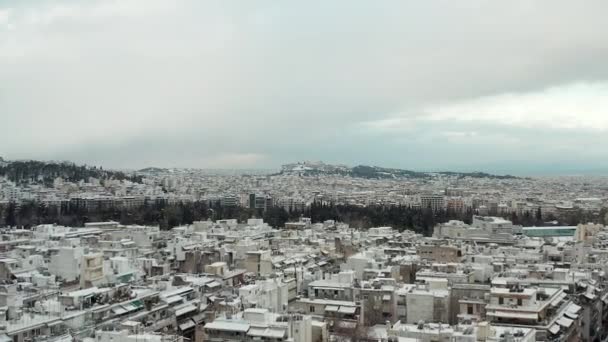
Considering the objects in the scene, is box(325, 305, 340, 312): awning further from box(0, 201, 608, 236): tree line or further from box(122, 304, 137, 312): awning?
box(0, 201, 608, 236): tree line

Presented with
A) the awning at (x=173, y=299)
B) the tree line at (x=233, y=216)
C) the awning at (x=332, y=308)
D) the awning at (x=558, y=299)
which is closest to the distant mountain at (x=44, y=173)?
the tree line at (x=233, y=216)

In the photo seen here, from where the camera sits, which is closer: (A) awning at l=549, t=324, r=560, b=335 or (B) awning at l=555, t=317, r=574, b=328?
(A) awning at l=549, t=324, r=560, b=335

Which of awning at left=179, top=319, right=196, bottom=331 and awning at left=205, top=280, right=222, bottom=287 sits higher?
awning at left=205, top=280, right=222, bottom=287

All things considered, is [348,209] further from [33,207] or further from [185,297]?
[185,297]

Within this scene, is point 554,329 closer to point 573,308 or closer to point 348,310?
point 573,308

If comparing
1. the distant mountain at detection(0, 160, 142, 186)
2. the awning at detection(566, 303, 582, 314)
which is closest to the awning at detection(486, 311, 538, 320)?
the awning at detection(566, 303, 582, 314)

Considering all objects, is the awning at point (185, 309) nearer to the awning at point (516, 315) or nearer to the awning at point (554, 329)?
the awning at point (516, 315)

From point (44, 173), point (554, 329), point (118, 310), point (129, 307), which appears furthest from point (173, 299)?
point (44, 173)
